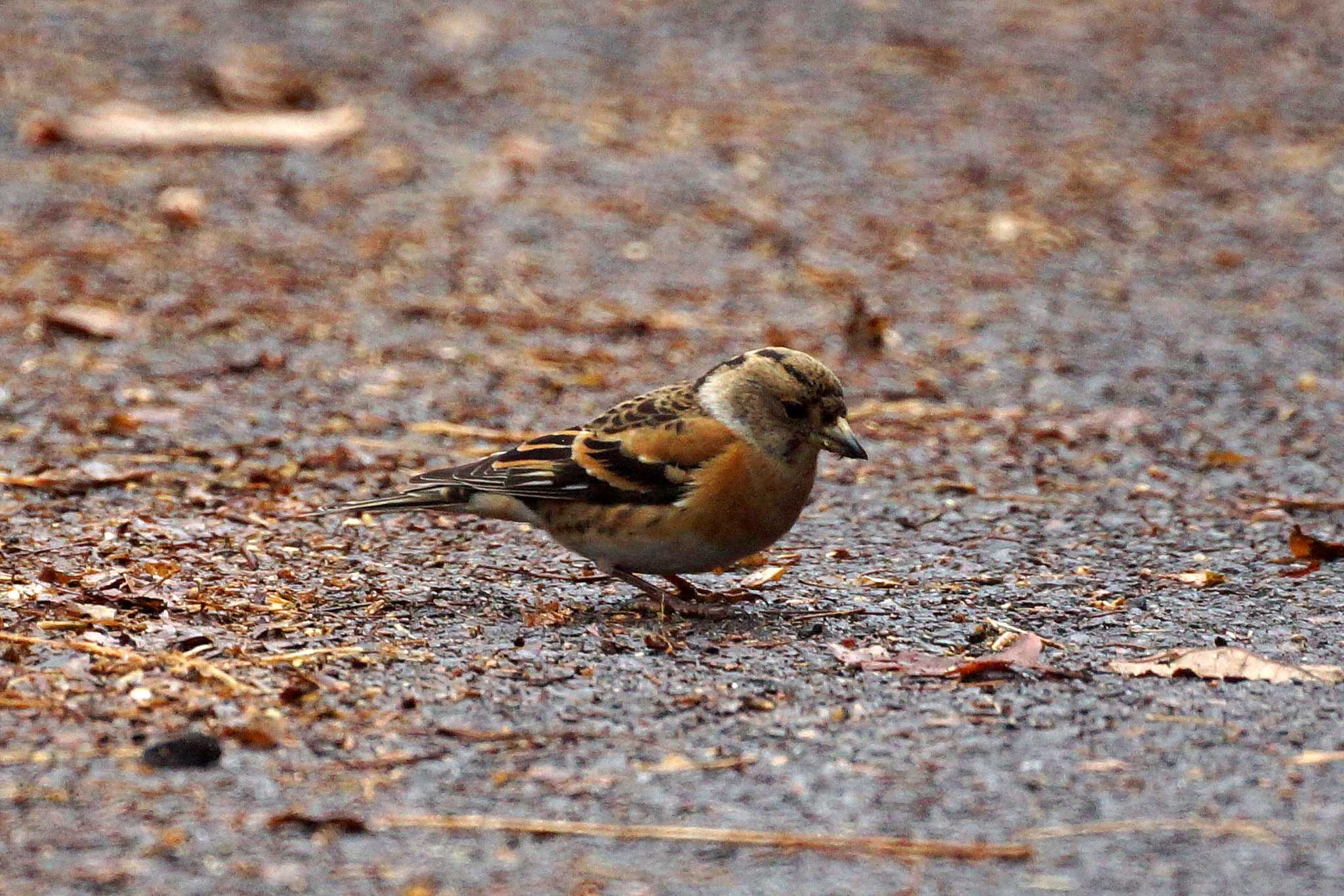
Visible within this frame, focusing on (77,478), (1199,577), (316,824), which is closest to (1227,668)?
(1199,577)

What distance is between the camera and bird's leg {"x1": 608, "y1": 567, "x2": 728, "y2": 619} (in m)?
5.29

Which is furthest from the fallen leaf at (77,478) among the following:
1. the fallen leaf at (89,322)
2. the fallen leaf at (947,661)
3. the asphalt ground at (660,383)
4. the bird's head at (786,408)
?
the fallen leaf at (947,661)

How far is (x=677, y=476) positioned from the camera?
209 inches

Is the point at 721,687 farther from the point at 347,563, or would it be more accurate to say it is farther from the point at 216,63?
the point at 216,63

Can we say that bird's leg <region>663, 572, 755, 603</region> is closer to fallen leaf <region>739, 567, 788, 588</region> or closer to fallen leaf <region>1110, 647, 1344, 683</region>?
fallen leaf <region>739, 567, 788, 588</region>

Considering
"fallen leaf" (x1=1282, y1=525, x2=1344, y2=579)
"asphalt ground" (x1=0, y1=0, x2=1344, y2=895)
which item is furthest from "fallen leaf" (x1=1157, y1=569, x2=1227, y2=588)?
"fallen leaf" (x1=1282, y1=525, x2=1344, y2=579)

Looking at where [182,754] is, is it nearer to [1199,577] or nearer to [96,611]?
[96,611]

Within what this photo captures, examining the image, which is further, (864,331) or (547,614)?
(864,331)

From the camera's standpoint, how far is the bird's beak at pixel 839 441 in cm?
538

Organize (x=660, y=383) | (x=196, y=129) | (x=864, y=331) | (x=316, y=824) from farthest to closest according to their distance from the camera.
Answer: (x=196, y=129) < (x=864, y=331) < (x=660, y=383) < (x=316, y=824)

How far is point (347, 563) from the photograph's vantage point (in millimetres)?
5676

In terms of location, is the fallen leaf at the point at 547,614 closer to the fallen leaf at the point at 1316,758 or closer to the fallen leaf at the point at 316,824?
the fallen leaf at the point at 316,824

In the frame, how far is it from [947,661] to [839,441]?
872 millimetres

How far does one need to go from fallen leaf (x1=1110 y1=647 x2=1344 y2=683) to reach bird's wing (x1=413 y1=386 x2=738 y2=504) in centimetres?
136
